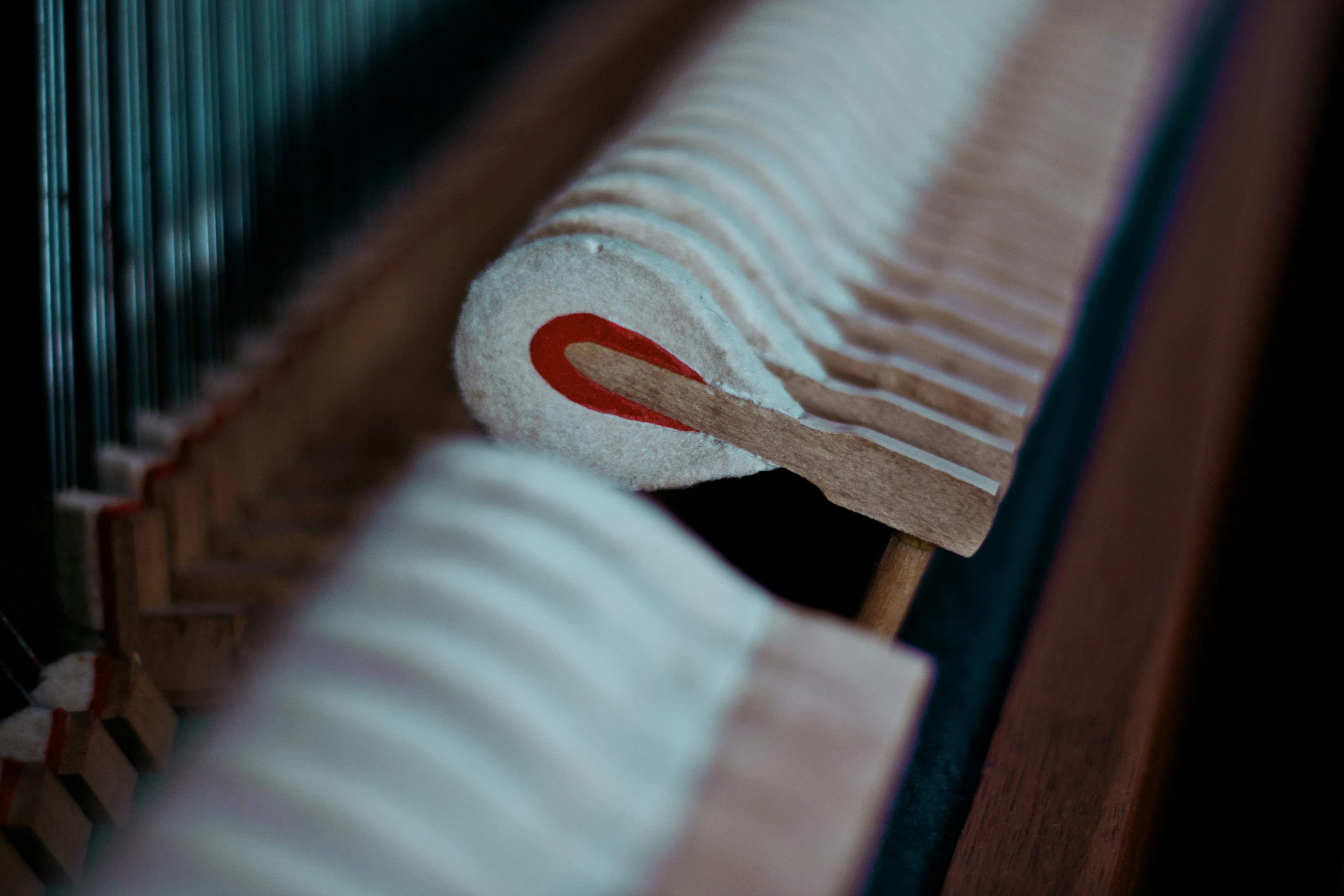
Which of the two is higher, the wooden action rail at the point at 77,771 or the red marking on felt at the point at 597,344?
the red marking on felt at the point at 597,344

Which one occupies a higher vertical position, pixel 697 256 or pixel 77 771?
pixel 697 256

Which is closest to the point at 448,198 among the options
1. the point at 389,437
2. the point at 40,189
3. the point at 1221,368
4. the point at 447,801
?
the point at 389,437

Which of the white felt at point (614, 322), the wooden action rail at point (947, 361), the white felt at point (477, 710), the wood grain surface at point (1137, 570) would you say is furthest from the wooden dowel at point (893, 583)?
the white felt at point (477, 710)

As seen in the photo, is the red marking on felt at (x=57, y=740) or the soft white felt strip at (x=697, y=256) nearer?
the red marking on felt at (x=57, y=740)

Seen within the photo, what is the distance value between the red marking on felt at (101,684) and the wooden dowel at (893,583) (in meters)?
1.25

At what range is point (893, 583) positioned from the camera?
A: 1771 mm

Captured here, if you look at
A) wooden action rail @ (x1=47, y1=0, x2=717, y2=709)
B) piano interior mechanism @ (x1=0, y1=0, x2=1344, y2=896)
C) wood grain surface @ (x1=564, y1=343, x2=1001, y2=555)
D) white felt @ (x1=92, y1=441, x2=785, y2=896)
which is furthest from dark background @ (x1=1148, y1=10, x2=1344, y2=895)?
wooden action rail @ (x1=47, y1=0, x2=717, y2=709)

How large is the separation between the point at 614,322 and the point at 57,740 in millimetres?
1059

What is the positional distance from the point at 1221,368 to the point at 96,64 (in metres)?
3.02

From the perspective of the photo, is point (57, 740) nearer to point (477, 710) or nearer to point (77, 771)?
point (77, 771)

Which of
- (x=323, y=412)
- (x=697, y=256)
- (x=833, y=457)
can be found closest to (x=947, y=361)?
(x=833, y=457)

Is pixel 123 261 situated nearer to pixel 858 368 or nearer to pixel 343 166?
pixel 343 166

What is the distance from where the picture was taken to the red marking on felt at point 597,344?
1.69 metres

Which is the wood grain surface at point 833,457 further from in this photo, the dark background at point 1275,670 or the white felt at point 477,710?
the dark background at point 1275,670
